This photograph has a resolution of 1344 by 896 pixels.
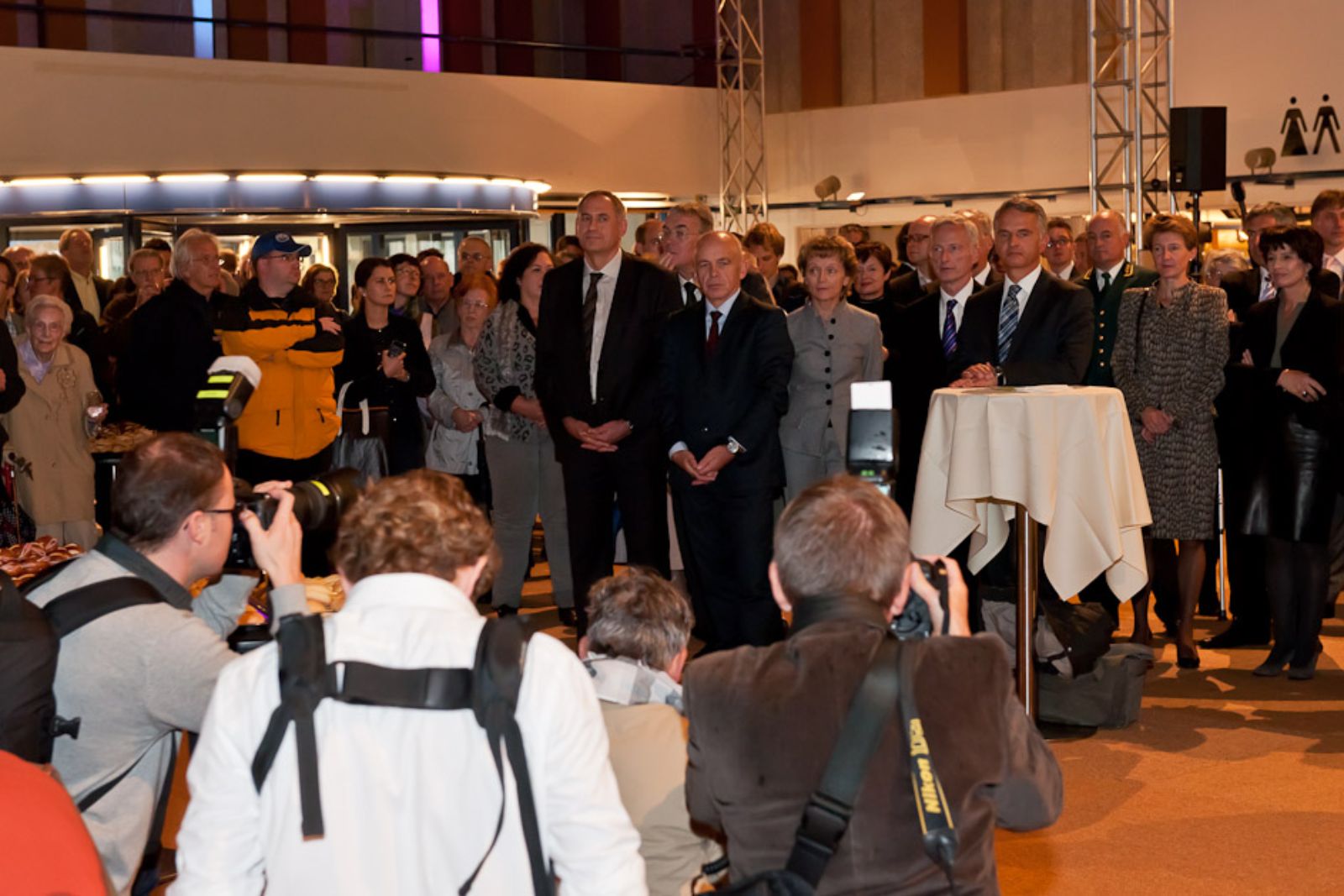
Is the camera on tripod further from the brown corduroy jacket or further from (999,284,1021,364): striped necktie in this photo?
(999,284,1021,364): striped necktie

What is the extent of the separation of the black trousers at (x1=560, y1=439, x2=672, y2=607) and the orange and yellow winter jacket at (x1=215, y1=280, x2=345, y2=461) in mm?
956

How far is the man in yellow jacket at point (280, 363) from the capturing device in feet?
19.1

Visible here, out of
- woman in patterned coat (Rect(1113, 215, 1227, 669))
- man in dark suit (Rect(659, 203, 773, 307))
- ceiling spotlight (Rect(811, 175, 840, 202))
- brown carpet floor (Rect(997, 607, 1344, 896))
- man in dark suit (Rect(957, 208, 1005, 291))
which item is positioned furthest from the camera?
ceiling spotlight (Rect(811, 175, 840, 202))

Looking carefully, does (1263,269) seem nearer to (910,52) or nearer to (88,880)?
(88,880)

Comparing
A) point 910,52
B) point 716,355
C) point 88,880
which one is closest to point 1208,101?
point 910,52

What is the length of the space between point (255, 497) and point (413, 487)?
77 centimetres

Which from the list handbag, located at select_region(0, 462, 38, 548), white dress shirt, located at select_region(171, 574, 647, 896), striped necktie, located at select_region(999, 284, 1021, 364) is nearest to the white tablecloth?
striped necktie, located at select_region(999, 284, 1021, 364)

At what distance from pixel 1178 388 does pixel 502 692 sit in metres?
4.32

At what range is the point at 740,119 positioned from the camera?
15555 mm

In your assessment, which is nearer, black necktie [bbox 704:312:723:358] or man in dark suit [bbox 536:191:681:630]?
black necktie [bbox 704:312:723:358]

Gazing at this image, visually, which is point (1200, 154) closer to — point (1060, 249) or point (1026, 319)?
point (1060, 249)

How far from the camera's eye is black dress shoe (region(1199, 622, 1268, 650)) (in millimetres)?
6203

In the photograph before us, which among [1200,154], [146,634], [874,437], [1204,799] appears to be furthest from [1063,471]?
[1200,154]

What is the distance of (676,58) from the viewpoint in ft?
55.2
